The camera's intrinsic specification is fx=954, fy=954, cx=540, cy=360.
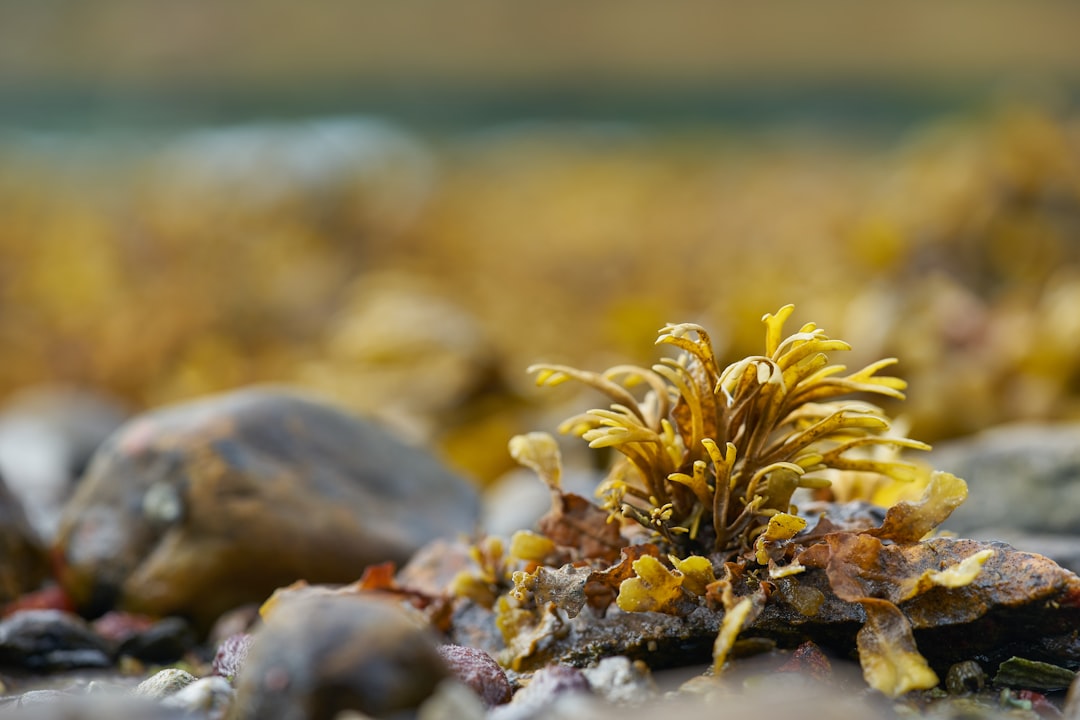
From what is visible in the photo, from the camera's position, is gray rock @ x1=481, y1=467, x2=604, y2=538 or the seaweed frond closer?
the seaweed frond

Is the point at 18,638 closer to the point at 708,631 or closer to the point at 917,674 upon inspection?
the point at 708,631

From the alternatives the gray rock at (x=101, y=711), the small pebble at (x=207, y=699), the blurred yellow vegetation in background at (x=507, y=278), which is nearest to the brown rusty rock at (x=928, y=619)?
the small pebble at (x=207, y=699)

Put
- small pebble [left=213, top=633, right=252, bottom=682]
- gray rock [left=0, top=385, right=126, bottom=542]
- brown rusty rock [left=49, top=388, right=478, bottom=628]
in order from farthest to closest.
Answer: gray rock [left=0, top=385, right=126, bottom=542] → brown rusty rock [left=49, top=388, right=478, bottom=628] → small pebble [left=213, top=633, right=252, bottom=682]

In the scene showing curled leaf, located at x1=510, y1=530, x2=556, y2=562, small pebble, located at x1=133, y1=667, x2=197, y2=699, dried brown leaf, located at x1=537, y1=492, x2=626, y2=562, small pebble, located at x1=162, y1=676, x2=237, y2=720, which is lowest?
small pebble, located at x1=133, y1=667, x2=197, y2=699

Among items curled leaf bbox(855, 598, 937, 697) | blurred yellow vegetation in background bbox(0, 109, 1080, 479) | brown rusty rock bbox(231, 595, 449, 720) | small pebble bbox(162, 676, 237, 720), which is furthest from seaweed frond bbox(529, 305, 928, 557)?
blurred yellow vegetation in background bbox(0, 109, 1080, 479)

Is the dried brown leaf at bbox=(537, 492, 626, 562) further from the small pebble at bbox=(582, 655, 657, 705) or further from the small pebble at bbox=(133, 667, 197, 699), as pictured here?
the small pebble at bbox=(133, 667, 197, 699)

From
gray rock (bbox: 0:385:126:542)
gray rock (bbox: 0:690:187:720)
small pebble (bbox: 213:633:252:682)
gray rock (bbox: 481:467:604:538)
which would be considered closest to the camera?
A: gray rock (bbox: 0:690:187:720)
